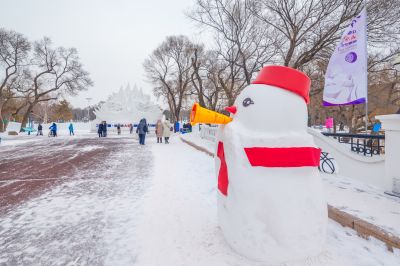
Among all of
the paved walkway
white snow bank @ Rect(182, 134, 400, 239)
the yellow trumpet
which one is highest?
the yellow trumpet

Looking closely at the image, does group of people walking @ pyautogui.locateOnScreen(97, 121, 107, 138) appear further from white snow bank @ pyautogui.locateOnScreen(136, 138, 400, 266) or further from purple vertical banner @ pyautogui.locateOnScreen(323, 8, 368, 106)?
purple vertical banner @ pyautogui.locateOnScreen(323, 8, 368, 106)

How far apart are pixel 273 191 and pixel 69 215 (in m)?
3.33

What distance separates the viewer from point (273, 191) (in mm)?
2498

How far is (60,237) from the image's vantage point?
3.35 meters

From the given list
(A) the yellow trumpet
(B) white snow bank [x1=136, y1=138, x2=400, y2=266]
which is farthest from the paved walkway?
(A) the yellow trumpet

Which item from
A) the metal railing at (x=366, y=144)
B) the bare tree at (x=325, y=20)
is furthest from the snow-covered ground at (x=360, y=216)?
the bare tree at (x=325, y=20)

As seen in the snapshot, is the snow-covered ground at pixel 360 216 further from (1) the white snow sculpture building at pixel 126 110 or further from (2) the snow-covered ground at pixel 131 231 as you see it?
(1) the white snow sculpture building at pixel 126 110

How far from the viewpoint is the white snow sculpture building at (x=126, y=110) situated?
33406 mm

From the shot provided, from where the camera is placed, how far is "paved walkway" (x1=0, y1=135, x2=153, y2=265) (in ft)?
9.59

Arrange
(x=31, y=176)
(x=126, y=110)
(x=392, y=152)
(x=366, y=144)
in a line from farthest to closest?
(x=126, y=110) → (x=31, y=176) → (x=366, y=144) → (x=392, y=152)

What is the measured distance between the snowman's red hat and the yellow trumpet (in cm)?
58

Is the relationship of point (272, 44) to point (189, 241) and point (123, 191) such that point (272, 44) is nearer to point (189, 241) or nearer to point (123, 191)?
point (123, 191)

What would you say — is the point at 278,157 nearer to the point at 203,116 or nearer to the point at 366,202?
A: the point at 203,116

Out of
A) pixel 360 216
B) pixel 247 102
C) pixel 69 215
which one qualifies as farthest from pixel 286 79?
pixel 69 215
